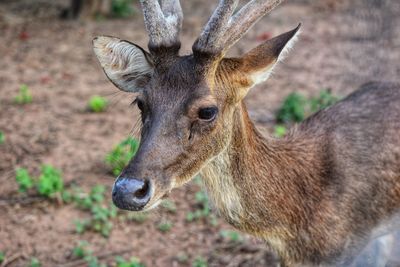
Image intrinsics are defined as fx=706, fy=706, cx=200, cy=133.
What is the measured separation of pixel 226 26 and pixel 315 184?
1.18 meters

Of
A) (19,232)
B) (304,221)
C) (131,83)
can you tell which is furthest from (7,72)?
(304,221)

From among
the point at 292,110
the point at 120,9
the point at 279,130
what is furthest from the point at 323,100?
the point at 120,9

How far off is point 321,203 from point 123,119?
3.67m

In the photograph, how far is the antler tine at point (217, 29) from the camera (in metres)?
3.75

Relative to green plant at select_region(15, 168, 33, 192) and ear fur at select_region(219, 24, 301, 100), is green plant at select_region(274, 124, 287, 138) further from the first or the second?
ear fur at select_region(219, 24, 301, 100)

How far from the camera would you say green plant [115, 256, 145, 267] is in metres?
5.11

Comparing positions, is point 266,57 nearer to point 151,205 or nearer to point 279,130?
point 151,205

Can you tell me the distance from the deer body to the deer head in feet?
0.69

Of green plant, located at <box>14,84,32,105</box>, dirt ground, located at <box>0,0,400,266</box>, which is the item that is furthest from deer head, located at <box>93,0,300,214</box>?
green plant, located at <box>14,84,32,105</box>

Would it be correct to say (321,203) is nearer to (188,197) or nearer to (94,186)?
(188,197)

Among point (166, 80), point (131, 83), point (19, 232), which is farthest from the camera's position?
point (19, 232)

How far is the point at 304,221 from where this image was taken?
14.0ft

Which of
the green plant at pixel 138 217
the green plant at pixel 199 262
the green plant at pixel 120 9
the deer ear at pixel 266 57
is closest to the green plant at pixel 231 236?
the green plant at pixel 199 262

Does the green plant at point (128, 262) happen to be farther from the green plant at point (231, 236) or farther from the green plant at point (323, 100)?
the green plant at point (323, 100)
